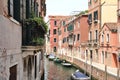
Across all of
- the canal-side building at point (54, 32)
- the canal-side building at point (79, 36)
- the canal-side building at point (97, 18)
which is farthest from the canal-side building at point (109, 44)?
the canal-side building at point (54, 32)

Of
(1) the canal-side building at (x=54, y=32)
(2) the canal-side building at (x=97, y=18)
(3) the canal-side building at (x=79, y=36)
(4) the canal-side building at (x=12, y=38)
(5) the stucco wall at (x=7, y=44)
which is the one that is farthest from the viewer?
(1) the canal-side building at (x=54, y=32)

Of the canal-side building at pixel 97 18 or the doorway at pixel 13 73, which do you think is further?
the canal-side building at pixel 97 18

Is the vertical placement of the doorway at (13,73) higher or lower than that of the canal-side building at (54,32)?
lower

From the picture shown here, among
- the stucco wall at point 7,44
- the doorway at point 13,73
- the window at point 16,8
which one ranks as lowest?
the doorway at point 13,73

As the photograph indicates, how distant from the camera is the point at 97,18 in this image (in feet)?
121

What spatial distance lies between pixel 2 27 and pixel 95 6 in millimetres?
32653

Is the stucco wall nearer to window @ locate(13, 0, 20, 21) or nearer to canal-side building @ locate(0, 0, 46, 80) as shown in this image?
canal-side building @ locate(0, 0, 46, 80)

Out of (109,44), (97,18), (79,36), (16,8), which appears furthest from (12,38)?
(79,36)

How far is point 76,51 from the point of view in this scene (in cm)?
5119

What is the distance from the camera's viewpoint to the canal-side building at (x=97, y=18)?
1390 inches

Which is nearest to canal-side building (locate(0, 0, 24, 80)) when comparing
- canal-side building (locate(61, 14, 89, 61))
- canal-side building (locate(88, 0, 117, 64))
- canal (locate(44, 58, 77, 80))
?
canal (locate(44, 58, 77, 80))

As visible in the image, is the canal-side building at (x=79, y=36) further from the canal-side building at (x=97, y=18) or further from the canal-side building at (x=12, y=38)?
the canal-side building at (x=12, y=38)

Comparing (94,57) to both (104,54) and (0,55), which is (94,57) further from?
(0,55)

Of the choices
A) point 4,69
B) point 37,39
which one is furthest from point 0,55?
point 37,39
